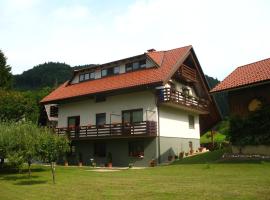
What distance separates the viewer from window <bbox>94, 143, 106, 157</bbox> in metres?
32.6

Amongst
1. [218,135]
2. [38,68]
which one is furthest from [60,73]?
[218,135]

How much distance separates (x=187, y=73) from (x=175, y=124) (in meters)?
4.76

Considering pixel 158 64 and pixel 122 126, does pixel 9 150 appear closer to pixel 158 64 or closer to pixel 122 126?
pixel 122 126

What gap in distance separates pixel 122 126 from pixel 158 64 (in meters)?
Result: 6.39

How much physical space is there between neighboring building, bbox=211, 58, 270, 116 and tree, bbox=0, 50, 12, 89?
118 feet

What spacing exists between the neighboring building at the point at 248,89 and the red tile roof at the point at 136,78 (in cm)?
562

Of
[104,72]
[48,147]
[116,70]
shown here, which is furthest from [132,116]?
[48,147]

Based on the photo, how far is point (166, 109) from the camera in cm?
3172

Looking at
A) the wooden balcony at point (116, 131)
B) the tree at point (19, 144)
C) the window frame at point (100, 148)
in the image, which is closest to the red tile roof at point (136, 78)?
the wooden balcony at point (116, 131)

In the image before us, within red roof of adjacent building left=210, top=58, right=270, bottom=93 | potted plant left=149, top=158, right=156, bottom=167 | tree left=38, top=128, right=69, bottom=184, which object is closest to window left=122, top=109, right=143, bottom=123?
potted plant left=149, top=158, right=156, bottom=167

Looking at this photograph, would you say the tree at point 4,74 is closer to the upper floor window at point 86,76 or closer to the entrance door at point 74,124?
the upper floor window at point 86,76

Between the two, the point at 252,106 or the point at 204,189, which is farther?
the point at 252,106

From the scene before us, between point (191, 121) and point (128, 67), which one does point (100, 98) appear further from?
point (191, 121)

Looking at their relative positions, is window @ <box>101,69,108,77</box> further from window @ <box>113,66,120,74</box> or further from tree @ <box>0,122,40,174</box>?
tree @ <box>0,122,40,174</box>
